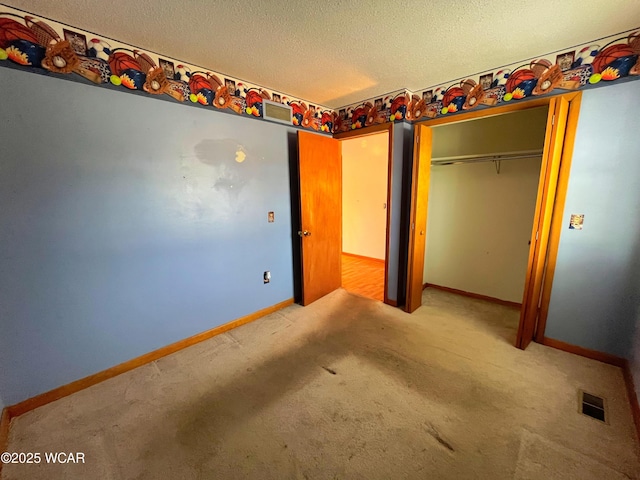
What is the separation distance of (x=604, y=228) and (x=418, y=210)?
1.41 meters

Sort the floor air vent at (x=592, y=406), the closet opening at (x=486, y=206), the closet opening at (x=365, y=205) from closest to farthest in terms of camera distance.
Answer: the floor air vent at (x=592, y=406), the closet opening at (x=486, y=206), the closet opening at (x=365, y=205)

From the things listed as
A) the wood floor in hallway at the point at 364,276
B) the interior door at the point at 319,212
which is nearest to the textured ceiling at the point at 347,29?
the interior door at the point at 319,212

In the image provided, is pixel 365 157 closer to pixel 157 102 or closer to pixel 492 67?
pixel 492 67

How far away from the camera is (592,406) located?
5.46 feet

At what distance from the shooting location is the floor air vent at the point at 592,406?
62.8 inches

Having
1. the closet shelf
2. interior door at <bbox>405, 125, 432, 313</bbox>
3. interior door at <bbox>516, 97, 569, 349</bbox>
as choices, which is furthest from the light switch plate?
interior door at <bbox>405, 125, 432, 313</bbox>

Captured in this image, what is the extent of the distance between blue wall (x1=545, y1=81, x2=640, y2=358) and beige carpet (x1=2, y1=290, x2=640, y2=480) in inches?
13.2

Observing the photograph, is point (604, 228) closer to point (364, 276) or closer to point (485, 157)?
point (485, 157)

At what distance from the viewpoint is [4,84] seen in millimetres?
1486

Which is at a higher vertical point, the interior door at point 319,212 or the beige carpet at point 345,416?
the interior door at point 319,212

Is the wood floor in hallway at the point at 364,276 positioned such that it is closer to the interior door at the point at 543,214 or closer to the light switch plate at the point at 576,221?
the interior door at the point at 543,214

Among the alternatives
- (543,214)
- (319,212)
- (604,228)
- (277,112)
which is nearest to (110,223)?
(277,112)

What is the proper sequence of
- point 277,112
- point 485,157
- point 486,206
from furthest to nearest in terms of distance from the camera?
point 486,206 < point 485,157 < point 277,112

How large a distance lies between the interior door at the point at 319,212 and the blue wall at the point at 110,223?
53 centimetres
